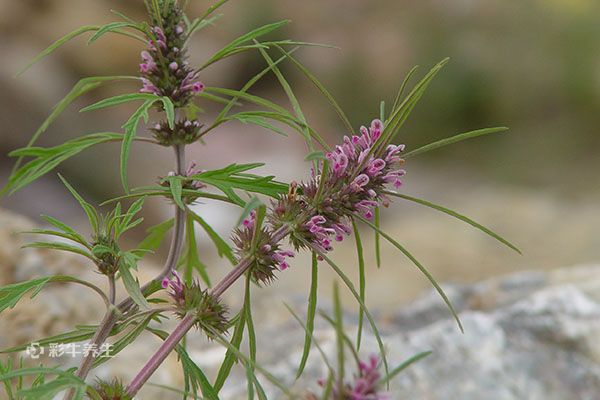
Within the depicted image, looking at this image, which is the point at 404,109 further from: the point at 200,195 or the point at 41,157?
the point at 41,157

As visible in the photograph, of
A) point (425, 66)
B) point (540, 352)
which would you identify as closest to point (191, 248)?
point (540, 352)

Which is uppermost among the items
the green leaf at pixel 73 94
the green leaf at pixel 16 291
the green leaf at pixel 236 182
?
the green leaf at pixel 73 94

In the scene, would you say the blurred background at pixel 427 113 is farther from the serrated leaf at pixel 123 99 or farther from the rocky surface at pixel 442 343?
the serrated leaf at pixel 123 99

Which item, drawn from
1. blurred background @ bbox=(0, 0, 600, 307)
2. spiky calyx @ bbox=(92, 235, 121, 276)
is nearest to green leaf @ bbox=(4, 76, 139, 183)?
spiky calyx @ bbox=(92, 235, 121, 276)

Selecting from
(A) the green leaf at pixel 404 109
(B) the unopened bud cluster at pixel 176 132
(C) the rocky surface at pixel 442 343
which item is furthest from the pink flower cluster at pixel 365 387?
(C) the rocky surface at pixel 442 343

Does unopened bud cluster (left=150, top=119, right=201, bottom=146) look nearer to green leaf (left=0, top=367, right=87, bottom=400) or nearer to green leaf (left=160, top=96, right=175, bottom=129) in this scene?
green leaf (left=160, top=96, right=175, bottom=129)

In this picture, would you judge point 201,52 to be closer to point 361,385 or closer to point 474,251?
point 474,251
